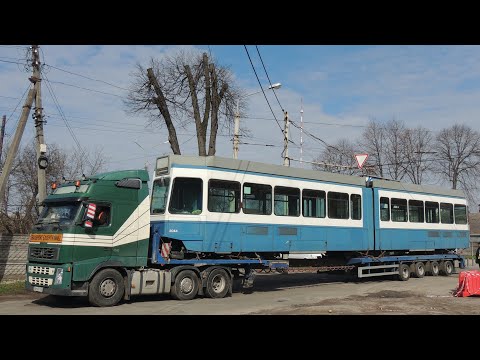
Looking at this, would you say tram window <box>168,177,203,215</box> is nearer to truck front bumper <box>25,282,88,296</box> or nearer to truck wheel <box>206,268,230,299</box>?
truck wheel <box>206,268,230,299</box>

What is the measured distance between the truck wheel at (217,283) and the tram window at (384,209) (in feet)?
26.9

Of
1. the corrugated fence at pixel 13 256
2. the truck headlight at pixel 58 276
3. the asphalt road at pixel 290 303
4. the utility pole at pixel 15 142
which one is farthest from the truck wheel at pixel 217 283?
the utility pole at pixel 15 142

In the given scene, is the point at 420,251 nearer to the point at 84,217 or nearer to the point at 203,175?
the point at 203,175

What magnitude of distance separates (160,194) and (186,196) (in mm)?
772

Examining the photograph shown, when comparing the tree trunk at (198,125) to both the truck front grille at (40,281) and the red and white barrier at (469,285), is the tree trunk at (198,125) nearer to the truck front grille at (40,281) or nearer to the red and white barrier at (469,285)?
the truck front grille at (40,281)

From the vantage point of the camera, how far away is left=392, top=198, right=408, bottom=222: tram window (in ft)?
66.4

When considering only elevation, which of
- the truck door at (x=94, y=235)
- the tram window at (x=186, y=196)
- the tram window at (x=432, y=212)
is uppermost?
the tram window at (x=432, y=212)

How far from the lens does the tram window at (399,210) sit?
20.2 meters

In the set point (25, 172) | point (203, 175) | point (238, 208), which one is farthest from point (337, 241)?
point (25, 172)

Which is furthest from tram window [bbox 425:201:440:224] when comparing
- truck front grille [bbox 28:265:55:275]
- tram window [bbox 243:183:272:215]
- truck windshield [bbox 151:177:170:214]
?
truck front grille [bbox 28:265:55:275]

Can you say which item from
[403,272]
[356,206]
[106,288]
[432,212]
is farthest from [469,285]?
[106,288]

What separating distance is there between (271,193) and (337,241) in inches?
148

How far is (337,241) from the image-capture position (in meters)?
17.6

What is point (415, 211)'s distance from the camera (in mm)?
21438
